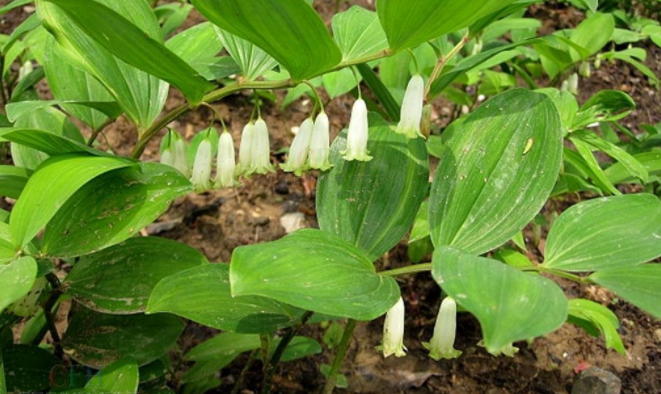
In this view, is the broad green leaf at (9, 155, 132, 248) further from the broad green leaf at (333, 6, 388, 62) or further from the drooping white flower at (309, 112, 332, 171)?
the broad green leaf at (333, 6, 388, 62)

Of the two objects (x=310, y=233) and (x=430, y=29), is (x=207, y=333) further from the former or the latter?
(x=430, y=29)

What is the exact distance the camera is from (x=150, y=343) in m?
1.86

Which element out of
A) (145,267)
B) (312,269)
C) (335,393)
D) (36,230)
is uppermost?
(36,230)

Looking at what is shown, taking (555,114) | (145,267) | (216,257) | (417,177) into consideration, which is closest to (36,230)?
(145,267)

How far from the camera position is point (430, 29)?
138 centimetres

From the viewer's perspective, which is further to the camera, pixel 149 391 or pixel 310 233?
pixel 149 391

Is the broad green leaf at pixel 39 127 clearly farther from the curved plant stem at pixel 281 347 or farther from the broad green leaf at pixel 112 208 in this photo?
the curved plant stem at pixel 281 347

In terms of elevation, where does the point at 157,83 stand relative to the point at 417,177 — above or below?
above

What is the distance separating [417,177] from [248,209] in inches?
64.8

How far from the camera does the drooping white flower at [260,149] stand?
1831mm

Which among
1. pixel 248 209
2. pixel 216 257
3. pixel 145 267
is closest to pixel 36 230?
pixel 145 267

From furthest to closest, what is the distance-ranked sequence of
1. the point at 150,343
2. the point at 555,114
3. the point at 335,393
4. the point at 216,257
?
the point at 216,257 → the point at 335,393 → the point at 150,343 → the point at 555,114

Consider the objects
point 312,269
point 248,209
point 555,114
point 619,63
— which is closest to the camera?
point 312,269

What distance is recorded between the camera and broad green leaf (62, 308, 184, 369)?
184cm
